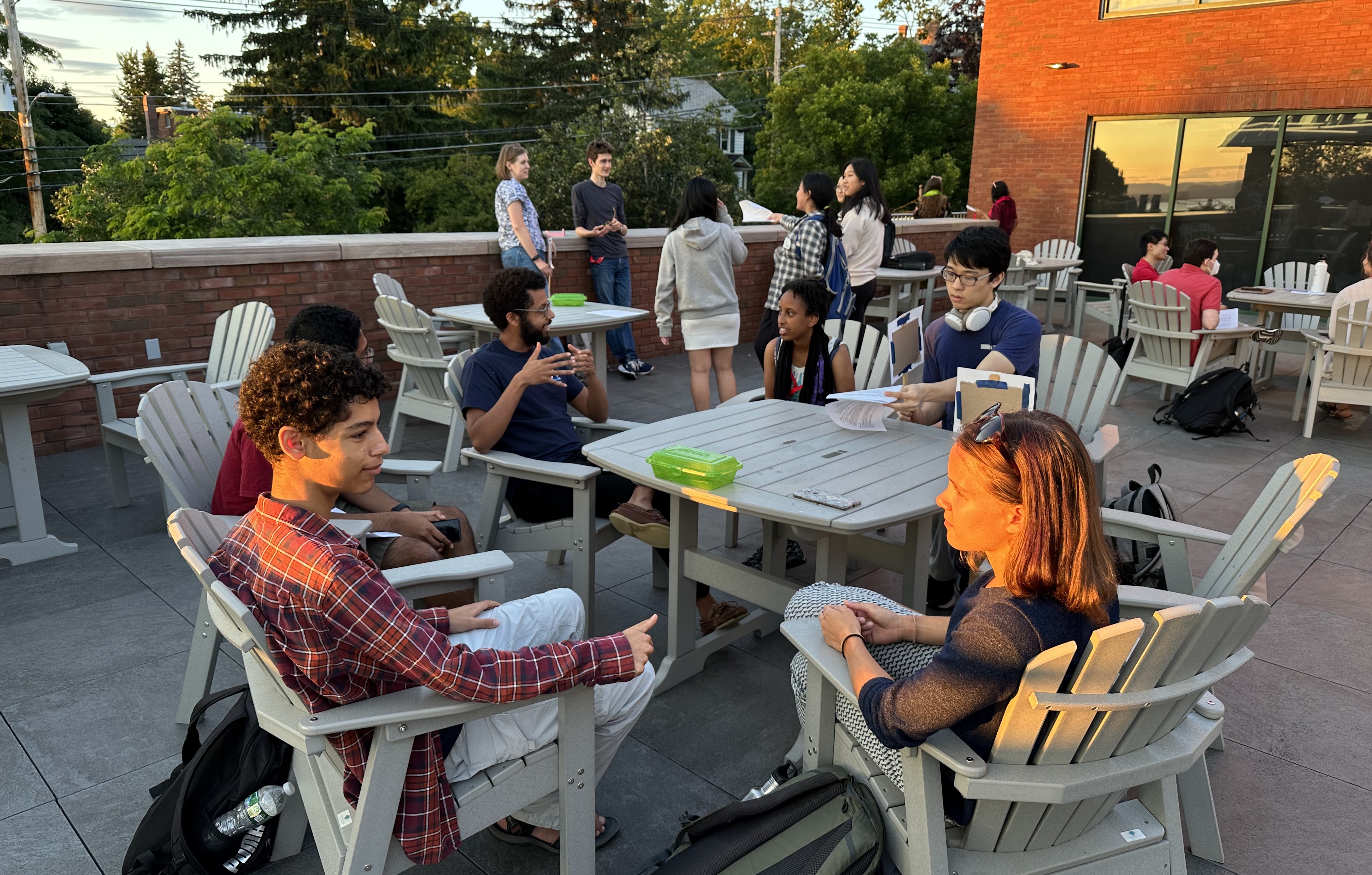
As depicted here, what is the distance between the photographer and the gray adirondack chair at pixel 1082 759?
55.9 inches

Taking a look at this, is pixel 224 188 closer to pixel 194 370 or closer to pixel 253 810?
pixel 194 370

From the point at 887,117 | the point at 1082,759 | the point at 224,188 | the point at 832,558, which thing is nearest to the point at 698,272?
the point at 832,558

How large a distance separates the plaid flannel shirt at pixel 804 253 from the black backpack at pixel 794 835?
12.7 feet

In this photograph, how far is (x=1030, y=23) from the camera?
13359 mm

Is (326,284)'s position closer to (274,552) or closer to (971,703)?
(274,552)

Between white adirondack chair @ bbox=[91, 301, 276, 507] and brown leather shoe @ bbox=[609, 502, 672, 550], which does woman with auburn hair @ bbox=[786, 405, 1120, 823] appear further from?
white adirondack chair @ bbox=[91, 301, 276, 507]

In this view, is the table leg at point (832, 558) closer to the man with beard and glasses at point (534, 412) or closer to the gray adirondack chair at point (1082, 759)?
the man with beard and glasses at point (534, 412)

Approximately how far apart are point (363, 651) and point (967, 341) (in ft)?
8.83

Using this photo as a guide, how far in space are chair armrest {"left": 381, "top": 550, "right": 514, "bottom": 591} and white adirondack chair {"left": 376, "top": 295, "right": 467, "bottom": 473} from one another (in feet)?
9.26

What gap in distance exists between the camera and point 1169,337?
6305 millimetres

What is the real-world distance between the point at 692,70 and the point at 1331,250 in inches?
1806

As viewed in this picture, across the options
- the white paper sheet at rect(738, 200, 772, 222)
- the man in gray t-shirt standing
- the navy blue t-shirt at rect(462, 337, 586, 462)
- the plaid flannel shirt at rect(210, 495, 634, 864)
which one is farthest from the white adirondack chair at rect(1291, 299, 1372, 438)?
the plaid flannel shirt at rect(210, 495, 634, 864)

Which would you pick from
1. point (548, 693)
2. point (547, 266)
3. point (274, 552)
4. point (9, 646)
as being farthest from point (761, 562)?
point (547, 266)

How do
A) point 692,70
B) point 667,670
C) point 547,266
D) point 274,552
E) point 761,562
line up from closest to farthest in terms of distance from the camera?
point 274,552 < point 667,670 < point 761,562 < point 547,266 < point 692,70
